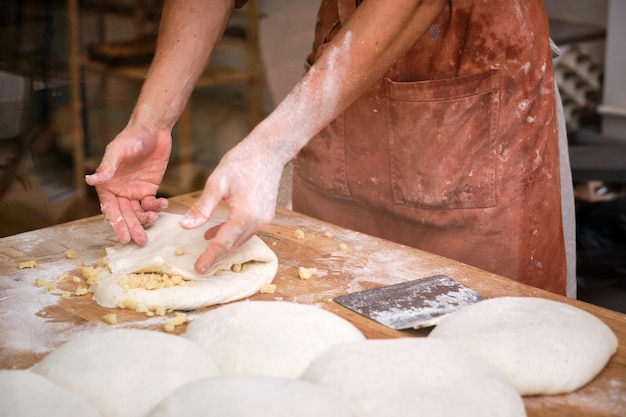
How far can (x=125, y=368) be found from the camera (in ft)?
4.13

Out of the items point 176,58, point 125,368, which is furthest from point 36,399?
point 176,58

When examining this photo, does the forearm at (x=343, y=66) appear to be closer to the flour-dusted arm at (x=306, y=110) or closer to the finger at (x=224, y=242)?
the flour-dusted arm at (x=306, y=110)

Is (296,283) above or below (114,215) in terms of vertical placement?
below

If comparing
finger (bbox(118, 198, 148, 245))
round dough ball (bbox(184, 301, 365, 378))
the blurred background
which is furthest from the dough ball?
the blurred background

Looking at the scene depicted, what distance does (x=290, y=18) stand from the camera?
176 inches

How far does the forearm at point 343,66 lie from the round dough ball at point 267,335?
1.28 ft

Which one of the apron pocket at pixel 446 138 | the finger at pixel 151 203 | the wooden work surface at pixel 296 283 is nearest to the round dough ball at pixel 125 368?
the wooden work surface at pixel 296 283

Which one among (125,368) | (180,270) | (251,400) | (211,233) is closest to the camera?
(251,400)

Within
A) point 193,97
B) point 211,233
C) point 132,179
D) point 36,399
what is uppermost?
point 193,97

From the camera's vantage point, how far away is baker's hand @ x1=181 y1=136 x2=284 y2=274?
5.14ft

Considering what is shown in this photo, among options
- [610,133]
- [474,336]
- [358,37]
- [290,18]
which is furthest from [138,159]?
[610,133]

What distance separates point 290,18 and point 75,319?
3.24m

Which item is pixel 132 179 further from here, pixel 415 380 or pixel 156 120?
pixel 415 380

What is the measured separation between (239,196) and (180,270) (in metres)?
0.24
